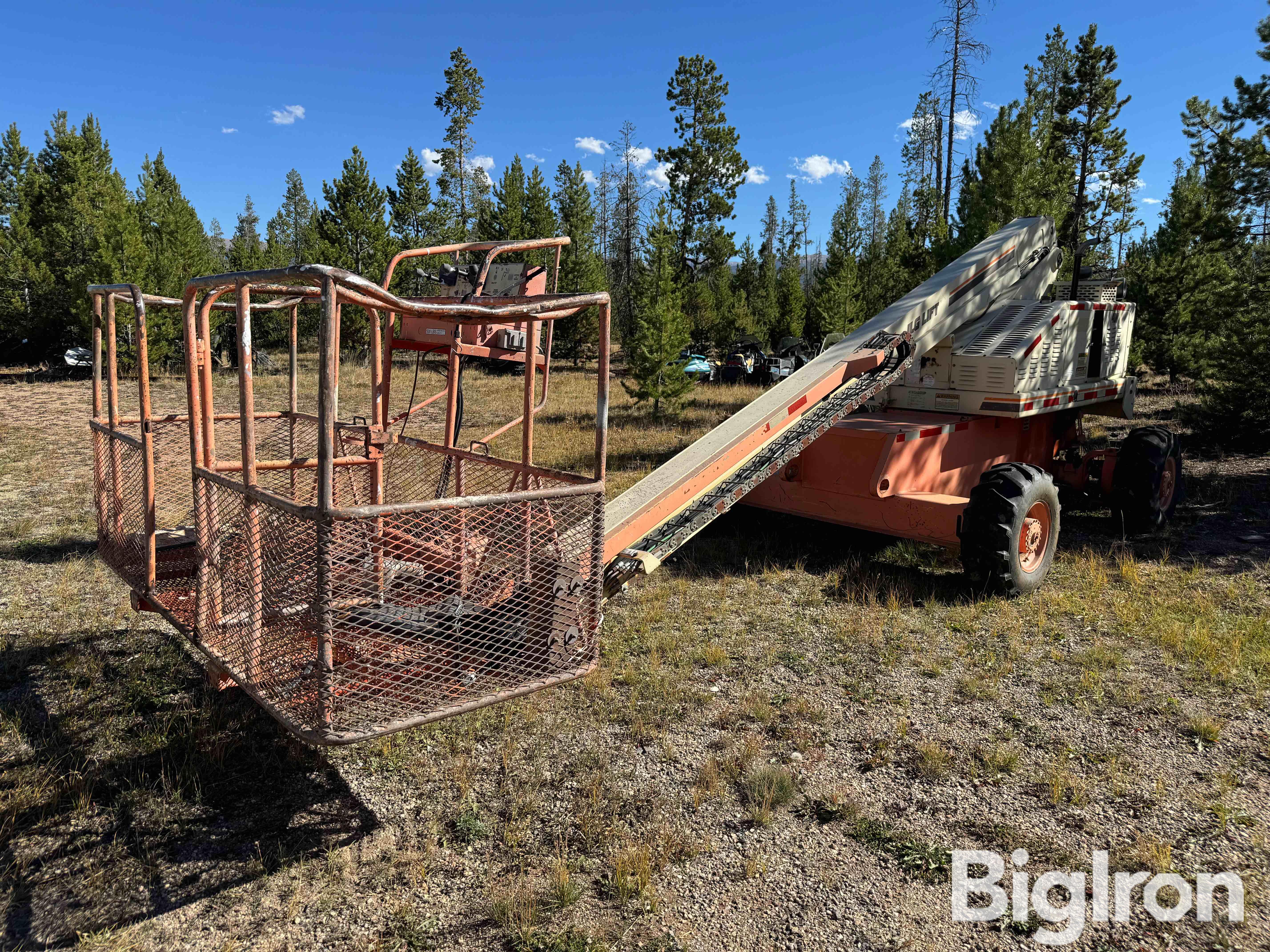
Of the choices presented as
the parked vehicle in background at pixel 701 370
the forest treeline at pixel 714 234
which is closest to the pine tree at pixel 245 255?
the forest treeline at pixel 714 234

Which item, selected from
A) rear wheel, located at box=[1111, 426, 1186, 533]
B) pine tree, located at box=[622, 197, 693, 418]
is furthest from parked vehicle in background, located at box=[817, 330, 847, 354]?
pine tree, located at box=[622, 197, 693, 418]

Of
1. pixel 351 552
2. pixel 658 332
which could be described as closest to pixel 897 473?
pixel 351 552

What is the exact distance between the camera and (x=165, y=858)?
11.7 ft

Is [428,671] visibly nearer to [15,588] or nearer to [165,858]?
[165,858]

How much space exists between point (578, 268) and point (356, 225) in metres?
8.21

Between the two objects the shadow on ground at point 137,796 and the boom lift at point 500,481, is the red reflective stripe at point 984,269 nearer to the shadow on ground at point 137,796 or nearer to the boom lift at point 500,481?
the boom lift at point 500,481

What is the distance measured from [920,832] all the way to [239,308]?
3.73m

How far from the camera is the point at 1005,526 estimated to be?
6.20m

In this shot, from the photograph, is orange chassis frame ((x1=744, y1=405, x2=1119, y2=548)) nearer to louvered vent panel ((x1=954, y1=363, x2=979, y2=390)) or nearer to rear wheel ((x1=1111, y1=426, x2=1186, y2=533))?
louvered vent panel ((x1=954, y1=363, x2=979, y2=390))

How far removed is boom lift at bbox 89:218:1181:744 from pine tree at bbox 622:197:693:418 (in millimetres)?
10122

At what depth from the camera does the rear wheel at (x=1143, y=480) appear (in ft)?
26.7

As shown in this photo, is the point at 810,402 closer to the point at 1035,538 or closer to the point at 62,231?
the point at 1035,538

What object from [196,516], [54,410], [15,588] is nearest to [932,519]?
[196,516]

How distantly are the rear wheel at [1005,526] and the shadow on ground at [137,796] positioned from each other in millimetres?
4809
